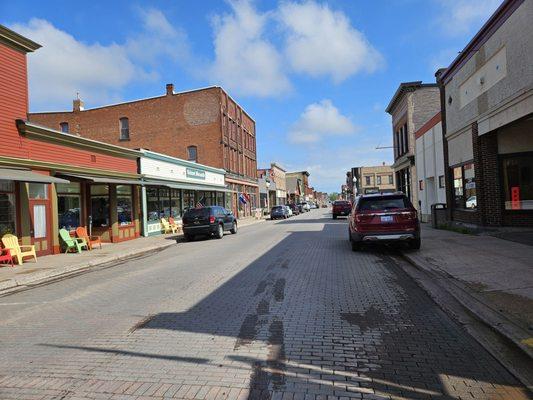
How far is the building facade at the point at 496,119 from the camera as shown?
1273 centimetres

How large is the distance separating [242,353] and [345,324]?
1.63 meters

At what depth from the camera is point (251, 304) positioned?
721cm

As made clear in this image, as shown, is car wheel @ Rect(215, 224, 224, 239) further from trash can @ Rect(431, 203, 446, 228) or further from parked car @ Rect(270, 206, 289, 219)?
parked car @ Rect(270, 206, 289, 219)

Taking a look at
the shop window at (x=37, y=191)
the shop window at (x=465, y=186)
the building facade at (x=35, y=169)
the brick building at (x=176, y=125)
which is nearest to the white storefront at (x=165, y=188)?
the building facade at (x=35, y=169)

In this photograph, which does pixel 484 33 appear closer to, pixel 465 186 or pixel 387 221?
pixel 465 186

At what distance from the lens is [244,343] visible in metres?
5.28

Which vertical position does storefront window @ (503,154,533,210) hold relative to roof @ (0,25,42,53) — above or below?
below

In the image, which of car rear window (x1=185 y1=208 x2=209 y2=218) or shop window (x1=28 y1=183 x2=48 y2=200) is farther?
car rear window (x1=185 y1=208 x2=209 y2=218)

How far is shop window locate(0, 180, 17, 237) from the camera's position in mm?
14188

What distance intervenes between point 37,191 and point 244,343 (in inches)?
509

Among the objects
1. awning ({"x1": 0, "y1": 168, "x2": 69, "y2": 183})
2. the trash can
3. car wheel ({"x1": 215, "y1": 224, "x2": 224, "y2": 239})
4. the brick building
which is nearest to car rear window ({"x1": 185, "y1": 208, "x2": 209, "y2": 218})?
car wheel ({"x1": 215, "y1": 224, "x2": 224, "y2": 239})

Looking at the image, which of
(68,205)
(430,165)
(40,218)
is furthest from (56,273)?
(430,165)

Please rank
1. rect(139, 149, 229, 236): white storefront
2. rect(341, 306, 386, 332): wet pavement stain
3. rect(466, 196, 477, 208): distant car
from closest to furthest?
rect(341, 306, 386, 332): wet pavement stain, rect(466, 196, 477, 208): distant car, rect(139, 149, 229, 236): white storefront

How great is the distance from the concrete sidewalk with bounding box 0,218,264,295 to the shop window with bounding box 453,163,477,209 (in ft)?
41.0
